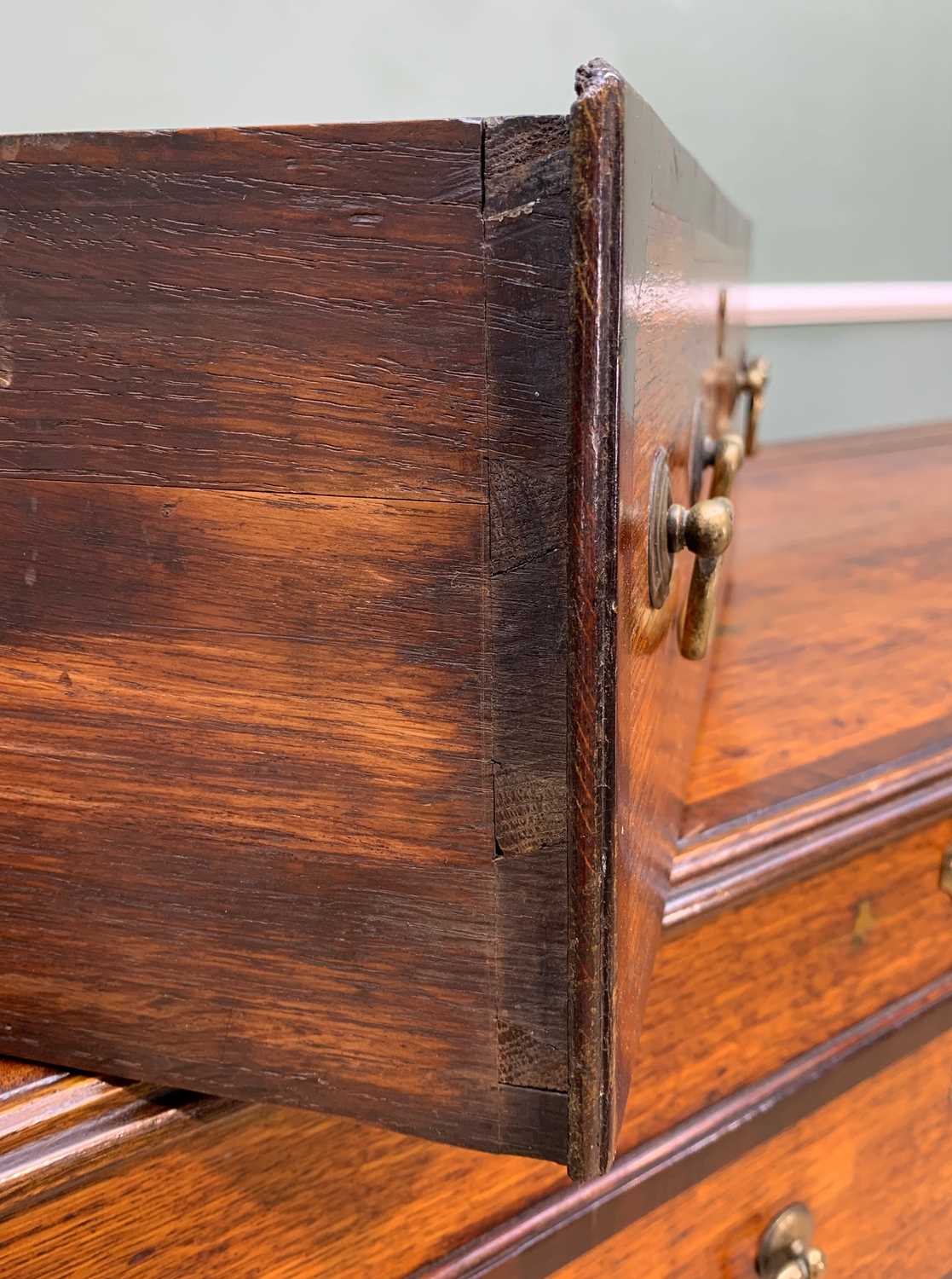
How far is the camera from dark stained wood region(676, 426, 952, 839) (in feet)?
1.89

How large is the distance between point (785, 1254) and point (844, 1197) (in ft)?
0.20

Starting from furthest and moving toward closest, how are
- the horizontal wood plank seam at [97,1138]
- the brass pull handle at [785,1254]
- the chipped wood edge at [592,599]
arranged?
the brass pull handle at [785,1254] → the horizontal wood plank seam at [97,1138] → the chipped wood edge at [592,599]

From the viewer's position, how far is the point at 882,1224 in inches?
25.2

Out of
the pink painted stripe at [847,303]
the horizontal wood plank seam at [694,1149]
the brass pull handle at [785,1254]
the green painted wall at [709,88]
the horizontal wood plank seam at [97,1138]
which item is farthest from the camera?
the pink painted stripe at [847,303]

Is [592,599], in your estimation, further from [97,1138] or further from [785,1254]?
[785,1254]

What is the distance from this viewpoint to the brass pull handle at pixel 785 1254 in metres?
0.57

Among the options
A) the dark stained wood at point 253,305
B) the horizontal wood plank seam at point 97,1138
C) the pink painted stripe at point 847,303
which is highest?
the pink painted stripe at point 847,303

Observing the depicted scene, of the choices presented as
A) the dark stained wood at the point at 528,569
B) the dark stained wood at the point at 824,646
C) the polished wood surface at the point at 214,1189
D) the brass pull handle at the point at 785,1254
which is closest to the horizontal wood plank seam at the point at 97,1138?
the polished wood surface at the point at 214,1189

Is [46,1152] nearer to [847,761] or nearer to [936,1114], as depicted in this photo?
[847,761]

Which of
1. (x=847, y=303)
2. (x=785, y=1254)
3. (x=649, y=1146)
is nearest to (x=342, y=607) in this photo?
(x=649, y=1146)

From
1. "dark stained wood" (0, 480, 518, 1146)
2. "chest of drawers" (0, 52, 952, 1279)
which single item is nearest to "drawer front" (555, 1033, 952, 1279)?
"chest of drawers" (0, 52, 952, 1279)

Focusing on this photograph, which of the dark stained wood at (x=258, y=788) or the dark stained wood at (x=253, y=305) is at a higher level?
the dark stained wood at (x=253, y=305)

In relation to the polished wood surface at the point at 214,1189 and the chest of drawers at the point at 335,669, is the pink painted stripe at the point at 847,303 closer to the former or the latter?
the chest of drawers at the point at 335,669

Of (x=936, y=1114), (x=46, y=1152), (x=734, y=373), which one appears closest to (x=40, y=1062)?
(x=46, y=1152)
